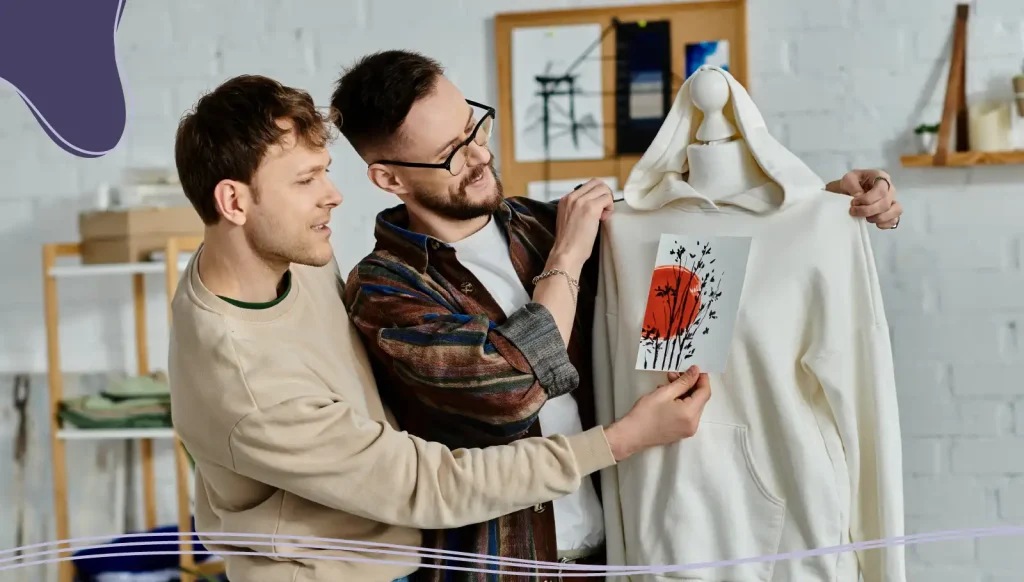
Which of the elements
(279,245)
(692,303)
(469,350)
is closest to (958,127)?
(692,303)

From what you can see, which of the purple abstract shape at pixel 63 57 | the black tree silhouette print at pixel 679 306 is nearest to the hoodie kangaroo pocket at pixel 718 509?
the black tree silhouette print at pixel 679 306

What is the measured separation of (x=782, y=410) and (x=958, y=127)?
152cm

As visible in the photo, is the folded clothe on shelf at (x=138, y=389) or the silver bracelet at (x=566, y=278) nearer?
the silver bracelet at (x=566, y=278)

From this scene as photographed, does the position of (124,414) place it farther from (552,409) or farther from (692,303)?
(692,303)

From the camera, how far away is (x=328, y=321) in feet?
4.31

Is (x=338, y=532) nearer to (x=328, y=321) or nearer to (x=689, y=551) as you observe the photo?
(x=328, y=321)

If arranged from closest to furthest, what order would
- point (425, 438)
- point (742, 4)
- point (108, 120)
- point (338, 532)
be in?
point (338, 532) < point (425, 438) < point (108, 120) < point (742, 4)

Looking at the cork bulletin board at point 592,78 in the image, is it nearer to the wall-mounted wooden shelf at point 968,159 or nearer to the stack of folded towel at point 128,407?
the wall-mounted wooden shelf at point 968,159

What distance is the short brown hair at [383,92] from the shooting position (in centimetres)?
134

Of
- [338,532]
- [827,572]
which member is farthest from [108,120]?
[827,572]

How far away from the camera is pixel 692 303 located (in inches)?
51.4

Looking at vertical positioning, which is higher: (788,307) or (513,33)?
(513,33)

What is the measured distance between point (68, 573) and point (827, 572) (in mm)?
2275

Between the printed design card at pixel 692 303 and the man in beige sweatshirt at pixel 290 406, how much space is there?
0.13 feet
